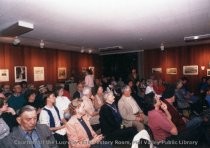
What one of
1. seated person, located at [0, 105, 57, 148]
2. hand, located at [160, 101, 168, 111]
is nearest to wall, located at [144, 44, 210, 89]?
hand, located at [160, 101, 168, 111]

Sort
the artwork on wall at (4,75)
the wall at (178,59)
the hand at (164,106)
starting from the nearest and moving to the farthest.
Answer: the hand at (164,106) → the artwork on wall at (4,75) → the wall at (178,59)

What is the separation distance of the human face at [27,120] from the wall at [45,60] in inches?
262

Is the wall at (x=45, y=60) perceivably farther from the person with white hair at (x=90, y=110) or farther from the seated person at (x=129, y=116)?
the seated person at (x=129, y=116)

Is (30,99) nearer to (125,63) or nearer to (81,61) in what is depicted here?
(81,61)

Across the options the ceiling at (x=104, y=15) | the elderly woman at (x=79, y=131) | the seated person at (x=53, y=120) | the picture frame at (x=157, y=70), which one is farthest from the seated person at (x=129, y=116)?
the picture frame at (x=157, y=70)

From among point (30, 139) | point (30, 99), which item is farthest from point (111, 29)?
point (30, 139)

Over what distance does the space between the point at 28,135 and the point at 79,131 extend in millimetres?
861

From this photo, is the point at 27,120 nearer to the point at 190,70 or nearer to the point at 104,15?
the point at 104,15

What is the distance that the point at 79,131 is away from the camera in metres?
3.42

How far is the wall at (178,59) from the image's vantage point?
1195cm

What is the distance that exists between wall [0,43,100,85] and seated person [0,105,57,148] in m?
6.65

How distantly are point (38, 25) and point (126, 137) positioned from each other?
3.58m

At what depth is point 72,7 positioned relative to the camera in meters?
4.39

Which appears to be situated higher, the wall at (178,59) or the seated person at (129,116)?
the wall at (178,59)
